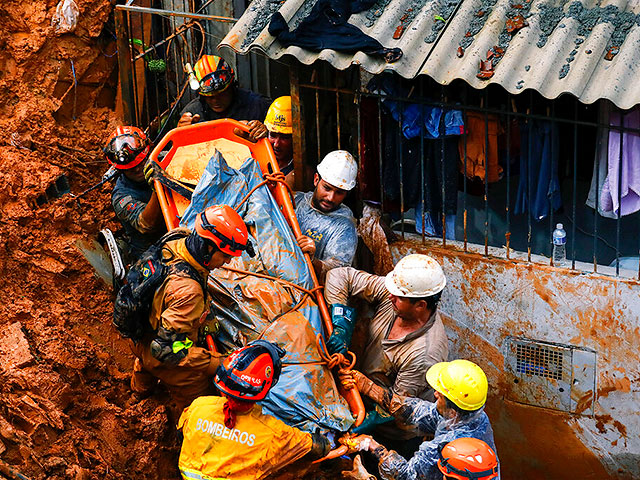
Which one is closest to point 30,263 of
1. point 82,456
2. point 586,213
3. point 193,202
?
point 193,202

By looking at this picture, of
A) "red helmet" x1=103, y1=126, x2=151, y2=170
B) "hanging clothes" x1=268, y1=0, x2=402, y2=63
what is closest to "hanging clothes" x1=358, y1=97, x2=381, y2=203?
"hanging clothes" x1=268, y1=0, x2=402, y2=63

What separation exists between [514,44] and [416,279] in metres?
1.78

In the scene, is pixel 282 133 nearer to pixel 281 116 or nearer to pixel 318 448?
pixel 281 116

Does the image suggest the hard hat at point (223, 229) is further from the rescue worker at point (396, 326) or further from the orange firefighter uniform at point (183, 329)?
the rescue worker at point (396, 326)

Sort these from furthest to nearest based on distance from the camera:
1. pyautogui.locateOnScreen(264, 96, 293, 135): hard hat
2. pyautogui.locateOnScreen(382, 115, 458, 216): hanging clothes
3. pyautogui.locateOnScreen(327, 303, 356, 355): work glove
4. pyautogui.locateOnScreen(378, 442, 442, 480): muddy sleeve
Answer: pyautogui.locateOnScreen(264, 96, 293, 135): hard hat, pyautogui.locateOnScreen(382, 115, 458, 216): hanging clothes, pyautogui.locateOnScreen(327, 303, 356, 355): work glove, pyautogui.locateOnScreen(378, 442, 442, 480): muddy sleeve

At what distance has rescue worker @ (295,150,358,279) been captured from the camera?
257 inches

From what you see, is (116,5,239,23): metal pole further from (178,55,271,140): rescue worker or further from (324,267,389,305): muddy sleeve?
(324,267,389,305): muddy sleeve

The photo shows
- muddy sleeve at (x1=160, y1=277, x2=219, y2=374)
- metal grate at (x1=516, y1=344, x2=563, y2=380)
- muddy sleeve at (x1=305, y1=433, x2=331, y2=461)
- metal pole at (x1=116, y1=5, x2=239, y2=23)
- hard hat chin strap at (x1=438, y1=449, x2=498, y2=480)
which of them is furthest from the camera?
metal pole at (x1=116, y1=5, x2=239, y2=23)

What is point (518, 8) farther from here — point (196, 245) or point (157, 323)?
point (157, 323)

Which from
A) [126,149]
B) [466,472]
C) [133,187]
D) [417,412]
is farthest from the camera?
[133,187]

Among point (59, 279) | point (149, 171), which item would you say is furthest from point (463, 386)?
point (59, 279)

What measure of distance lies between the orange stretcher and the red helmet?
111mm

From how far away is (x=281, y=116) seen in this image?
7348mm

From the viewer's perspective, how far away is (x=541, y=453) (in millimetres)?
6691
